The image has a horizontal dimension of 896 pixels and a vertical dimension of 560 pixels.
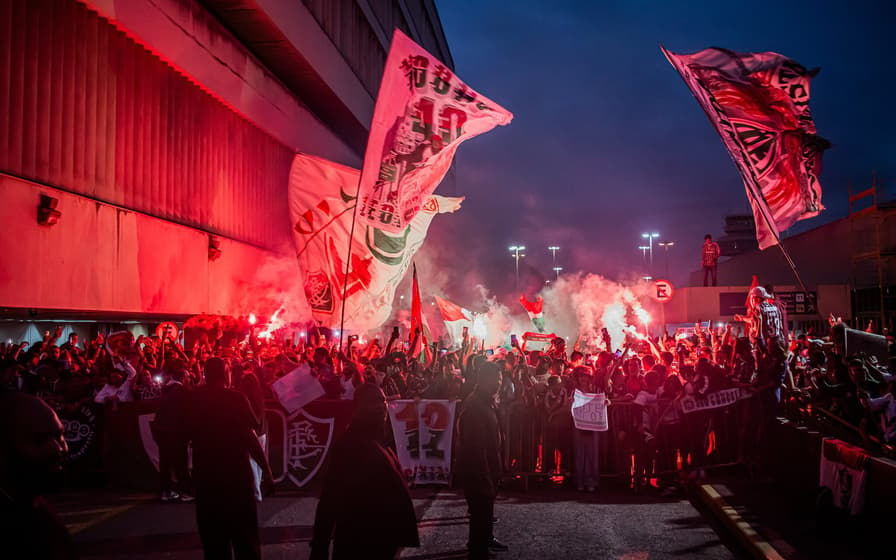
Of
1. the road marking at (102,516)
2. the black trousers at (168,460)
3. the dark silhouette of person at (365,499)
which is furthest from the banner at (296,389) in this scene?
the dark silhouette of person at (365,499)

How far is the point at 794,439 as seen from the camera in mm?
8023

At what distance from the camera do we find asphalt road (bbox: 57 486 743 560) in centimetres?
633

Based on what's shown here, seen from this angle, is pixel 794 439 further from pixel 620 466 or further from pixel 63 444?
pixel 63 444

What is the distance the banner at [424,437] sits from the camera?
9.34 meters

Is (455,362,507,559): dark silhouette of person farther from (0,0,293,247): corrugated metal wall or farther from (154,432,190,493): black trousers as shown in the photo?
(0,0,293,247): corrugated metal wall

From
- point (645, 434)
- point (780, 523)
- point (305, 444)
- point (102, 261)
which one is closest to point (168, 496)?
Result: point (305, 444)

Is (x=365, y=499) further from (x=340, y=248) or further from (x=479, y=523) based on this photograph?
(x=340, y=248)

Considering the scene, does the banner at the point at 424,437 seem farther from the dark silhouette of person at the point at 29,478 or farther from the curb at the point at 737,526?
the dark silhouette of person at the point at 29,478

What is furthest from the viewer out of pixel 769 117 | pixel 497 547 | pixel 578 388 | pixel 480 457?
pixel 769 117

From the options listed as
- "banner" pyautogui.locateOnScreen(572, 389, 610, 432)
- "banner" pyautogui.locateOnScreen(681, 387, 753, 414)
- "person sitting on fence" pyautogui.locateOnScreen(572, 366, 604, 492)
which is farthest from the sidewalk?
"banner" pyautogui.locateOnScreen(572, 389, 610, 432)

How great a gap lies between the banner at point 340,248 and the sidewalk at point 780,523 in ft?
19.4

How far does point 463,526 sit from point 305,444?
123 inches

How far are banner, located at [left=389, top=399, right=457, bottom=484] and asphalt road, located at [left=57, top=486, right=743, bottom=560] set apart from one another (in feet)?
1.12

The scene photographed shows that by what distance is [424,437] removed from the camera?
31.0 feet
